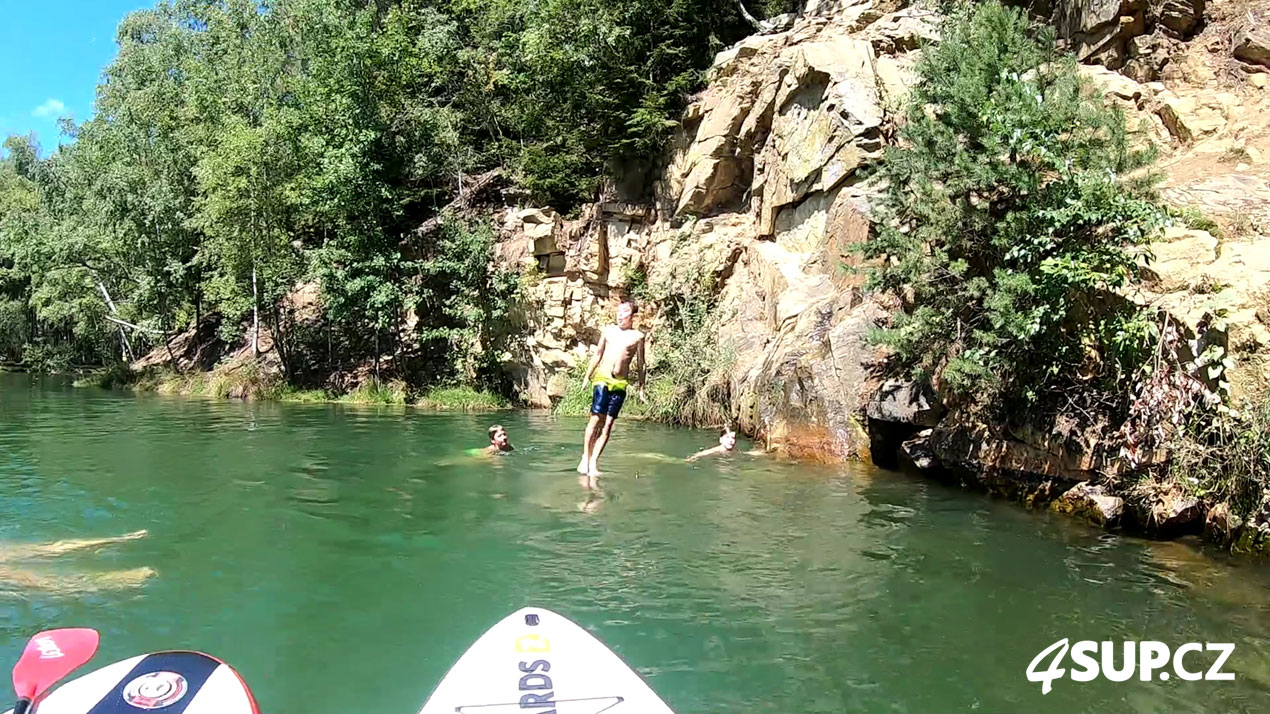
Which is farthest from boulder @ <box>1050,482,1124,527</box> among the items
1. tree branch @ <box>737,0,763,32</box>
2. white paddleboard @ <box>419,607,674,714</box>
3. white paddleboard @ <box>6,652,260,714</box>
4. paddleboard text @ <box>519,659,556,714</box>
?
tree branch @ <box>737,0,763,32</box>

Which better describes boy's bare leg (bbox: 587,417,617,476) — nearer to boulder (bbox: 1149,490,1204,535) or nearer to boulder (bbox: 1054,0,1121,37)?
boulder (bbox: 1149,490,1204,535)

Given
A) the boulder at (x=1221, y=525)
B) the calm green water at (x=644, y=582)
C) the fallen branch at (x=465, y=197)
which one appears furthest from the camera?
the fallen branch at (x=465, y=197)

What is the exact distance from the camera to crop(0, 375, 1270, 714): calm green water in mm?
4352

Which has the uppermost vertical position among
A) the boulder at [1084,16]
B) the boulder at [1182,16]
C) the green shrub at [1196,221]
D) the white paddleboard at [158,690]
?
the boulder at [1084,16]

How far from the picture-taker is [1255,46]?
43.0 feet

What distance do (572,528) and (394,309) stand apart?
17.0 meters

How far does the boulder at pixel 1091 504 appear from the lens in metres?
7.84

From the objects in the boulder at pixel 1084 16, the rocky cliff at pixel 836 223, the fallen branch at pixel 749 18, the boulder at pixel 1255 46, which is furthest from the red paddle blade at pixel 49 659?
the fallen branch at pixel 749 18

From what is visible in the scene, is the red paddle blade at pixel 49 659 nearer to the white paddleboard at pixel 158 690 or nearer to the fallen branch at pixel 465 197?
the white paddleboard at pixel 158 690

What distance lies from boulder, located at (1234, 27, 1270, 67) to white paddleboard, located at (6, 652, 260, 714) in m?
16.1

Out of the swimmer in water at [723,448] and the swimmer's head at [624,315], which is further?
the swimmer in water at [723,448]

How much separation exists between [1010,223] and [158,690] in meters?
8.95

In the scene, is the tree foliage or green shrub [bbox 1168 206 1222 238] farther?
the tree foliage

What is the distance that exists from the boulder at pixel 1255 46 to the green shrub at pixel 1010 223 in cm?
461
